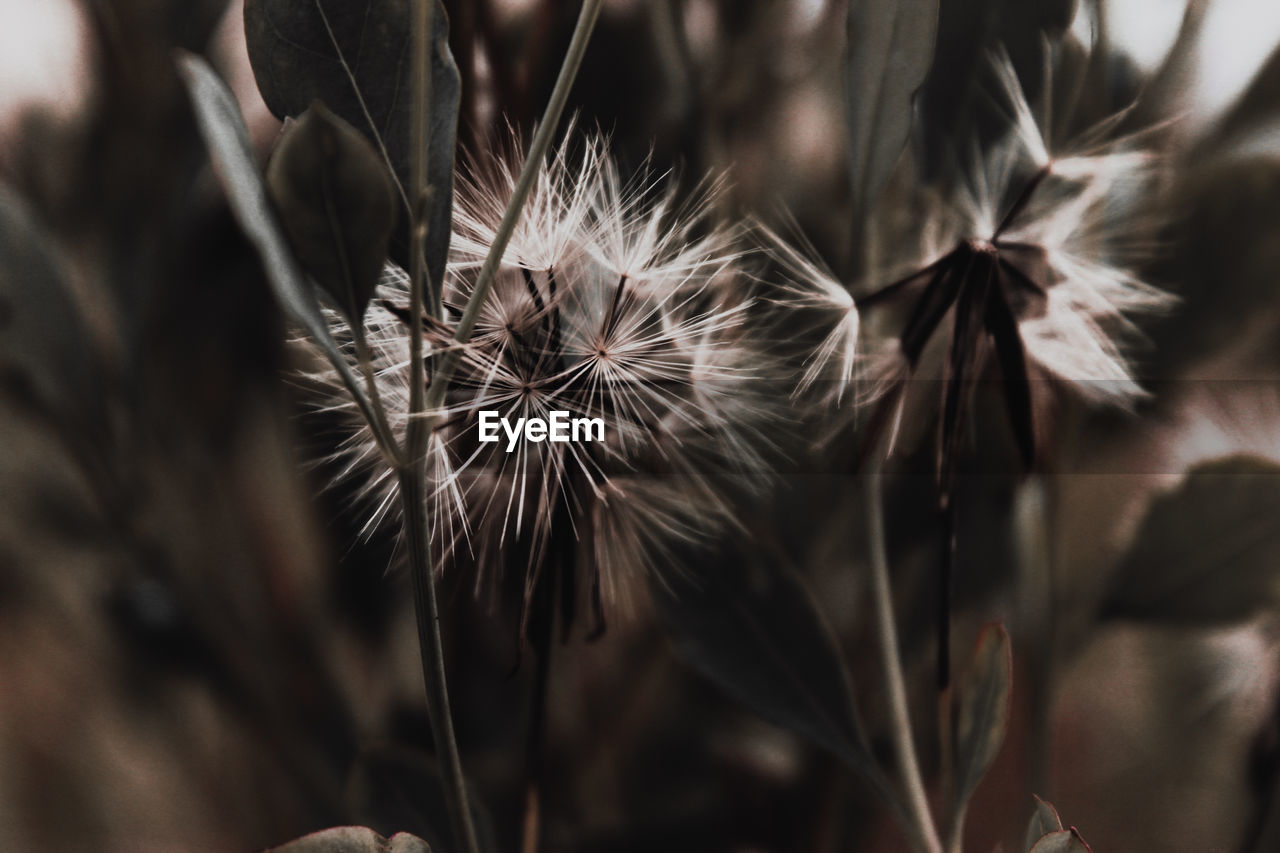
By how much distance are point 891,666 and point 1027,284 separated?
21 centimetres

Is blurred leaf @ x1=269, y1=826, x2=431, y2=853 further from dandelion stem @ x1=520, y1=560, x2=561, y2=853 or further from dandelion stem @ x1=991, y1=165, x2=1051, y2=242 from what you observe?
dandelion stem @ x1=991, y1=165, x2=1051, y2=242

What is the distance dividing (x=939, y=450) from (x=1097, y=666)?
6.3 inches

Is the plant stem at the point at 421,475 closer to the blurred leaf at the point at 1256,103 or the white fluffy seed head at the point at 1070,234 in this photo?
the white fluffy seed head at the point at 1070,234

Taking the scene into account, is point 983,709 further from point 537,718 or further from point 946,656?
point 537,718

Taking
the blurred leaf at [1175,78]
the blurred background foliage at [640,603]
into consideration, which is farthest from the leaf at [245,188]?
the blurred leaf at [1175,78]

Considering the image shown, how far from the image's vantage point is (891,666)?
42cm

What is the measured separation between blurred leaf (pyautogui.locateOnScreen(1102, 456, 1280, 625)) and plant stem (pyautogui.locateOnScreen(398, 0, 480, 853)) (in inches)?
14.7

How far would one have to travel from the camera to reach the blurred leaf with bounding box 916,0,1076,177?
1.31 ft

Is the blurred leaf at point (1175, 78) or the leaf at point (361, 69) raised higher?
the blurred leaf at point (1175, 78)

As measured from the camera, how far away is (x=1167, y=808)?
43 cm

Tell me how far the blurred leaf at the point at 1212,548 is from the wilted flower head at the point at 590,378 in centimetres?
22

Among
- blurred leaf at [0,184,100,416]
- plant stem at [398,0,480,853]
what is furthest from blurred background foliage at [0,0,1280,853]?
plant stem at [398,0,480,853]

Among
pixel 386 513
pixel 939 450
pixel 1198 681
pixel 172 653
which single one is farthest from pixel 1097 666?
pixel 172 653

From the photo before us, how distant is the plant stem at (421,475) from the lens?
0.25 m
